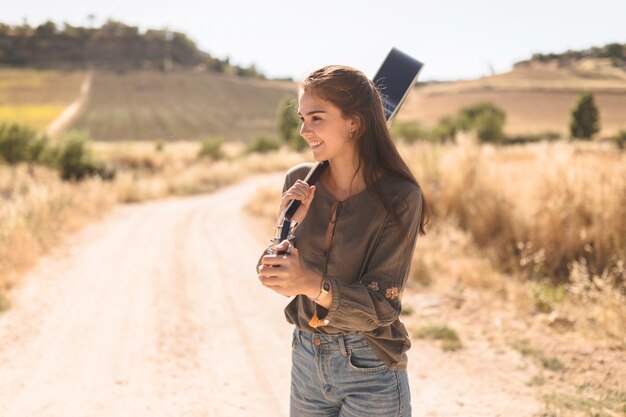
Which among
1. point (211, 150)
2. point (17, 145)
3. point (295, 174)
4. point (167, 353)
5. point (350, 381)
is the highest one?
point (295, 174)

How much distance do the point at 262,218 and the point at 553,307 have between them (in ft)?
28.2

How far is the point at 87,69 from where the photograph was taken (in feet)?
282

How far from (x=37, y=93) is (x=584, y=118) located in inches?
2663

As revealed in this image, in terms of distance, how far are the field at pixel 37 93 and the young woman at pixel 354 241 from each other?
5158 centimetres

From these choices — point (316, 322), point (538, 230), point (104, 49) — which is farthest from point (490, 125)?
point (104, 49)

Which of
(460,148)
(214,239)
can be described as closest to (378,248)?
(460,148)

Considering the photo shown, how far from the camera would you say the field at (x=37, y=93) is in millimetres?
54531

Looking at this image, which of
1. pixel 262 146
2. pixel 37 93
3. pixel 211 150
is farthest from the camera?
pixel 37 93

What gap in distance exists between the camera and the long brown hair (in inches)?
68.4

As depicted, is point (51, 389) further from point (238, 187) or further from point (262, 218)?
point (238, 187)

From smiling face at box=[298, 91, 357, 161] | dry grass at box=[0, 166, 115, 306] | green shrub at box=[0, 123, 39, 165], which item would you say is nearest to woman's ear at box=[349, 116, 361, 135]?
smiling face at box=[298, 91, 357, 161]

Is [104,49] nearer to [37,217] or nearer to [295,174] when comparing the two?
[37,217]

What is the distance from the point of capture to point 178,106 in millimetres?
69625

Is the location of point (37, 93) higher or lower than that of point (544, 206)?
lower
